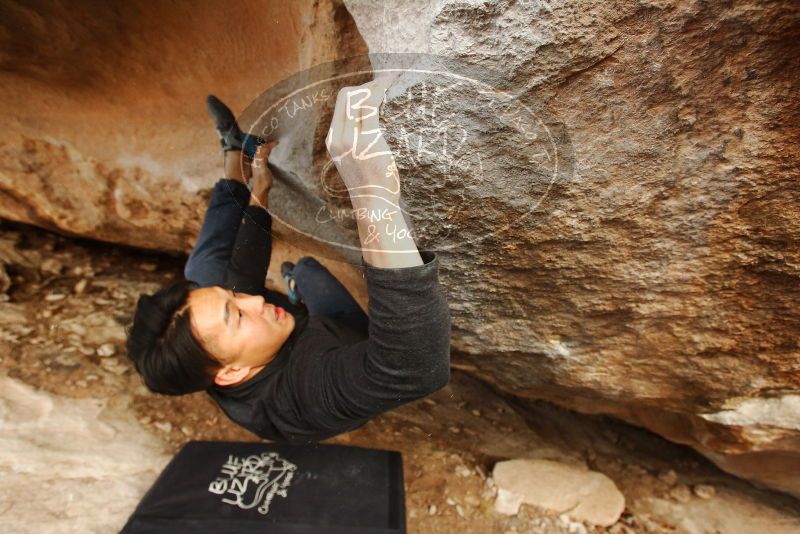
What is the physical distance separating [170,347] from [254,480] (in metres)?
0.54

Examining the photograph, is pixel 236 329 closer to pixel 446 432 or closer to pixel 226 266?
pixel 226 266

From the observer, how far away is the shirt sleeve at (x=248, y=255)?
3.90 feet

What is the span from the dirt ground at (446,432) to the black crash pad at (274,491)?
12cm

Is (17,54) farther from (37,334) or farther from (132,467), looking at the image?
(132,467)

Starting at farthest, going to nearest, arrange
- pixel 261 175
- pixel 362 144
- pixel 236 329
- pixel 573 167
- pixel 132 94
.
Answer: pixel 132 94 → pixel 261 175 → pixel 236 329 → pixel 573 167 → pixel 362 144

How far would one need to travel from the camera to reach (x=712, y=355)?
101cm

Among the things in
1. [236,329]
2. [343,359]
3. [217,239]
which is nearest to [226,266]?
[217,239]

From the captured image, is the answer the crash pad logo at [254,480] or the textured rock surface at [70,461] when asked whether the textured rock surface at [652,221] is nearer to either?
the crash pad logo at [254,480]

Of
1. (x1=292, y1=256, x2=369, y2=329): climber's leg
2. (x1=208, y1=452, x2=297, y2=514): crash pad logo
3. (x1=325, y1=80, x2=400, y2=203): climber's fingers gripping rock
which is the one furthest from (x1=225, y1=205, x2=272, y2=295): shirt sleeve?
(x1=325, y1=80, x2=400, y2=203): climber's fingers gripping rock

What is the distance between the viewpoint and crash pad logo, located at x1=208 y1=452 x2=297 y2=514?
125 cm

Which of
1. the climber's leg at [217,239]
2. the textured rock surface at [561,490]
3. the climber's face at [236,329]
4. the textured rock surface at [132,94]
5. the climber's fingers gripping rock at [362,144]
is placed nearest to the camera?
the climber's fingers gripping rock at [362,144]


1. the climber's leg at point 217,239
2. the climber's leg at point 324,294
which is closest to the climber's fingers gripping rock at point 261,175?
the climber's leg at point 217,239

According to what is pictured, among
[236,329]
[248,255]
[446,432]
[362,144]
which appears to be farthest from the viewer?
[446,432]

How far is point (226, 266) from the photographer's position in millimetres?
1238
